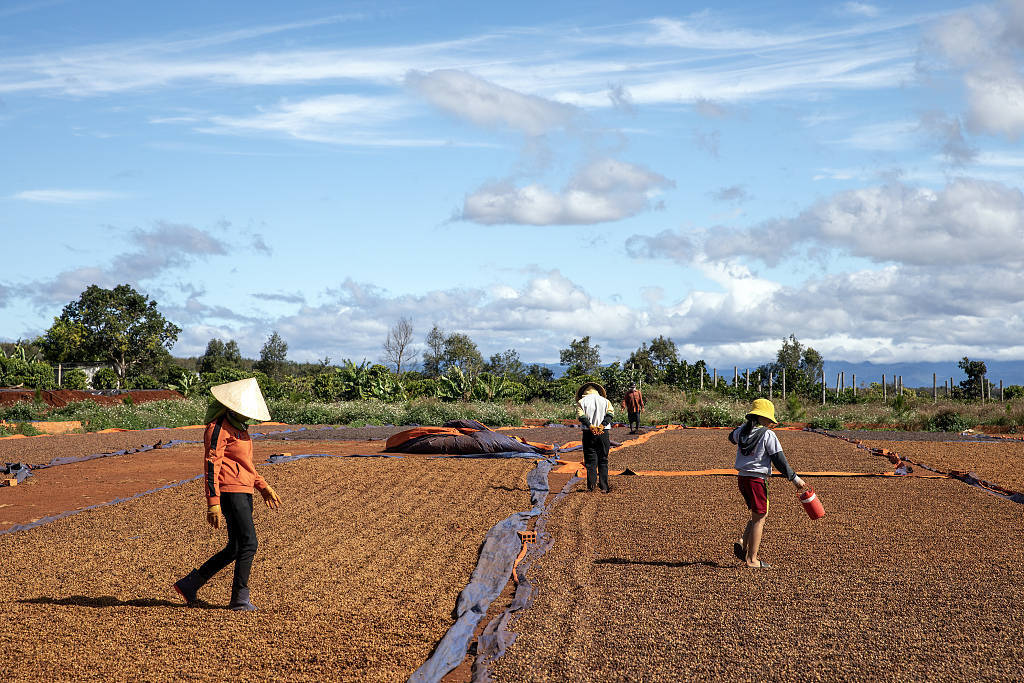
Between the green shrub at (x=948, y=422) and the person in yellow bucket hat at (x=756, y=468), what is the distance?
2051cm

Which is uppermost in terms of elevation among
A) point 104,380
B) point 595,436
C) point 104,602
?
point 104,380

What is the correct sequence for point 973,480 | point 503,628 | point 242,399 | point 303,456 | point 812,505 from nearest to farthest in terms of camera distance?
point 503,628
point 242,399
point 812,505
point 973,480
point 303,456

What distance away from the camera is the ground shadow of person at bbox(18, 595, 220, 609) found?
5.91 m

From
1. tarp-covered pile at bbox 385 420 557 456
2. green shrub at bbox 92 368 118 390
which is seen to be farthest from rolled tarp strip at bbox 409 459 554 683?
green shrub at bbox 92 368 118 390

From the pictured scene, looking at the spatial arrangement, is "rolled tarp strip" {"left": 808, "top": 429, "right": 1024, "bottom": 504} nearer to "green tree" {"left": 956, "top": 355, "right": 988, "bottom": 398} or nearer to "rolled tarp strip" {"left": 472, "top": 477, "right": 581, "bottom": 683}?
"rolled tarp strip" {"left": 472, "top": 477, "right": 581, "bottom": 683}

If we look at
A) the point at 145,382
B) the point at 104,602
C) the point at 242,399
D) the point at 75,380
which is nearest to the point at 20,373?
the point at 75,380

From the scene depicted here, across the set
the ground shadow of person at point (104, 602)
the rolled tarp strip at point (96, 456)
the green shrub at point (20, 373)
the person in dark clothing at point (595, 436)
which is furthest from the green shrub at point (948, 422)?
the green shrub at point (20, 373)

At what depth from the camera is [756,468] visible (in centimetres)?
707

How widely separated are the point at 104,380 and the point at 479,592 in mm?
45469

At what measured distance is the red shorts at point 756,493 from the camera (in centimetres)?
697

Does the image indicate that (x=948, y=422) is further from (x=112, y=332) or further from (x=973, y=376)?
(x=112, y=332)

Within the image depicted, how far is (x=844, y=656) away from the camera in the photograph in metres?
4.88

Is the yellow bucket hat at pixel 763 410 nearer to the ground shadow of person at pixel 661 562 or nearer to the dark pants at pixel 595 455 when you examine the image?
the ground shadow of person at pixel 661 562

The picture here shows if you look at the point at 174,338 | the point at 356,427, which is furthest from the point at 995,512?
the point at 174,338
